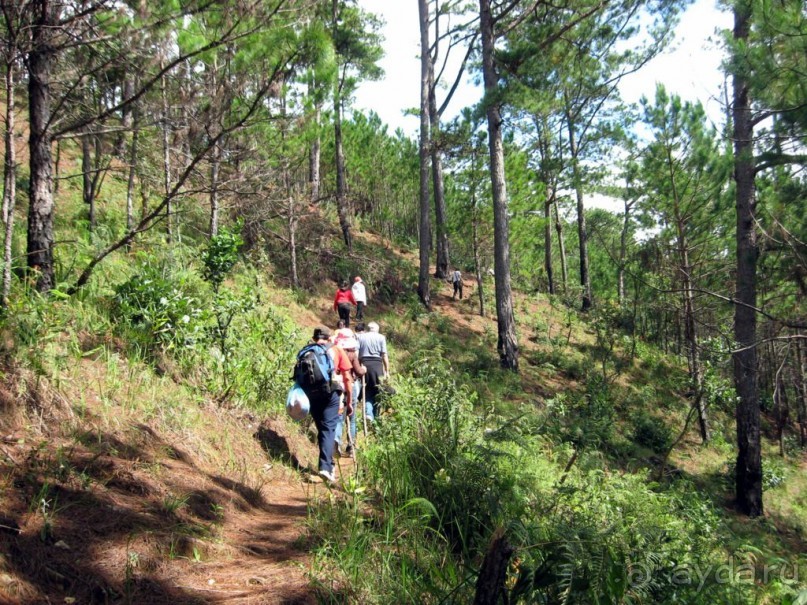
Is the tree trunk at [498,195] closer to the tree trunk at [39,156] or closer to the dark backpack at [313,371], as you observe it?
the dark backpack at [313,371]

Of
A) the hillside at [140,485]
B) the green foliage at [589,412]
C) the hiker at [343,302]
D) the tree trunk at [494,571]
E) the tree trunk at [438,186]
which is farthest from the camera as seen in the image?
the tree trunk at [438,186]

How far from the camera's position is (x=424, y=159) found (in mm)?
18000

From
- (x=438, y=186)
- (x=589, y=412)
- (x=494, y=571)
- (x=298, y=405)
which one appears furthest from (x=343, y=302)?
(x=494, y=571)

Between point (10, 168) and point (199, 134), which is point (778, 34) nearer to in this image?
point (199, 134)

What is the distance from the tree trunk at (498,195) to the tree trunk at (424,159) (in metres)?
4.40

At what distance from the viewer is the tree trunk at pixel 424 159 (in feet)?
59.6

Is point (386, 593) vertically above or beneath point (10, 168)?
beneath

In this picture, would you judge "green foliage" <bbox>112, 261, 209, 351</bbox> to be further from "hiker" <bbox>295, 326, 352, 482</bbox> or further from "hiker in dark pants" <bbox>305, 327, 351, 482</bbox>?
"hiker in dark pants" <bbox>305, 327, 351, 482</bbox>

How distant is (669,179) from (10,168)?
15.4 meters

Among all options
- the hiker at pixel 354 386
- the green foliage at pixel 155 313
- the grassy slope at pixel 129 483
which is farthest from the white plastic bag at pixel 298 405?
the green foliage at pixel 155 313

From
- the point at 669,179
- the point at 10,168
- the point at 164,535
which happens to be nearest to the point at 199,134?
the point at 10,168

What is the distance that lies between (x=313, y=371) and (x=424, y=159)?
13.6 metres

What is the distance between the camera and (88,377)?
5.04 metres

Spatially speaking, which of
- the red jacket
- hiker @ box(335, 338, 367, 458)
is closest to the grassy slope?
hiker @ box(335, 338, 367, 458)
